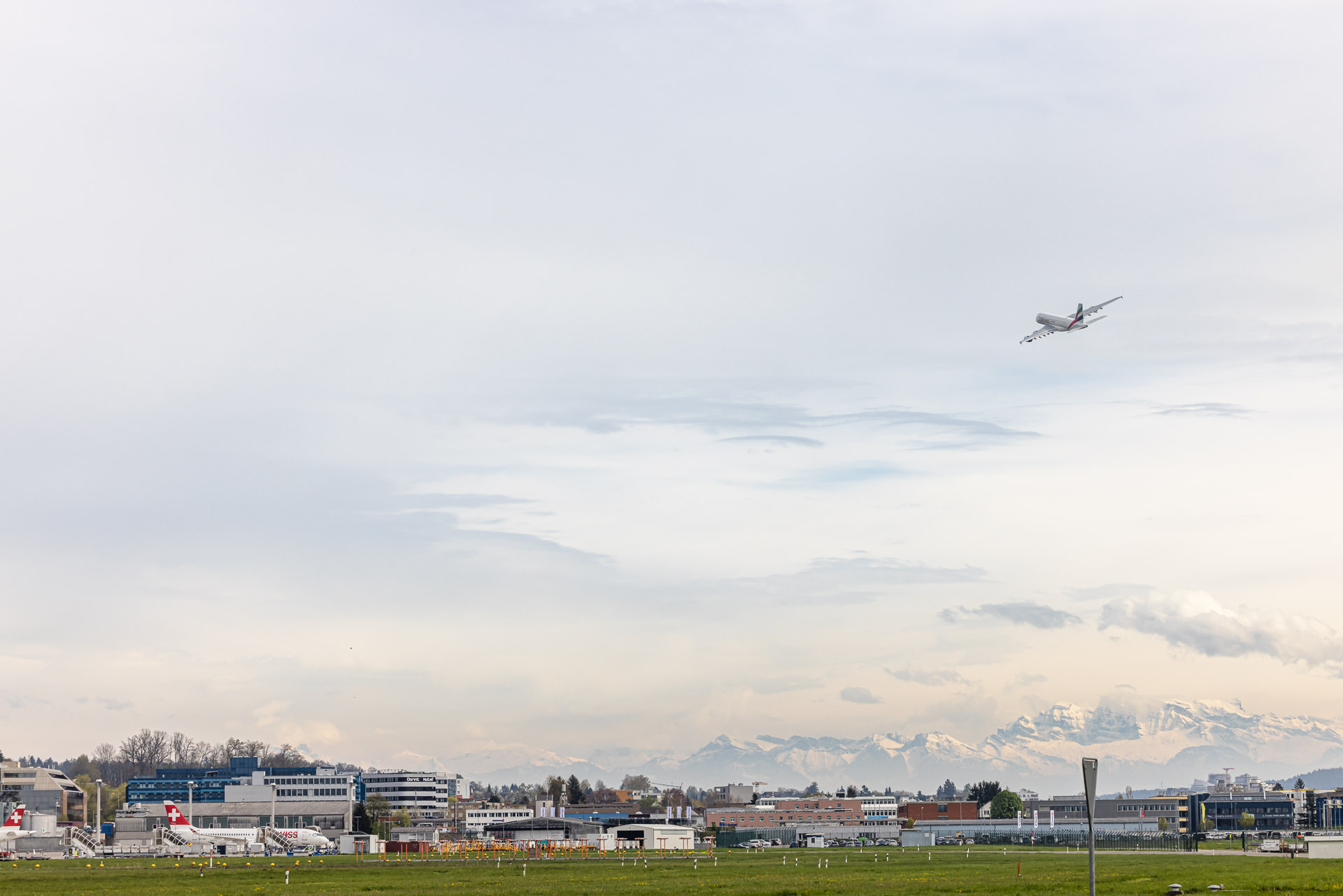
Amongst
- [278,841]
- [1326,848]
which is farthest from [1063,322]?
[278,841]

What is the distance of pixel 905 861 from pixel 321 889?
2532 inches

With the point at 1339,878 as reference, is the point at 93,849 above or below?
below

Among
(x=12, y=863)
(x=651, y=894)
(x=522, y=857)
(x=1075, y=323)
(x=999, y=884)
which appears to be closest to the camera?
(x=651, y=894)

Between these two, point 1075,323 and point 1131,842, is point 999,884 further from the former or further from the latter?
point 1131,842

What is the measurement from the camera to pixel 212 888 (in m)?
69.1

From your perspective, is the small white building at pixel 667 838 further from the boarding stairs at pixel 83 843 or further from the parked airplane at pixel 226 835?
the boarding stairs at pixel 83 843

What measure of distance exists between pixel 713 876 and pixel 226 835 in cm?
10315

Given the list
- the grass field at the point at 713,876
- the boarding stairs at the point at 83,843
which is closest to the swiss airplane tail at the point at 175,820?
the boarding stairs at the point at 83,843

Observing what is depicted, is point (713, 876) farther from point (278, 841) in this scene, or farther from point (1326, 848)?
point (278, 841)

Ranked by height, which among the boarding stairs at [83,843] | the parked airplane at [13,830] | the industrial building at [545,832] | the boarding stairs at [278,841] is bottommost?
the industrial building at [545,832]

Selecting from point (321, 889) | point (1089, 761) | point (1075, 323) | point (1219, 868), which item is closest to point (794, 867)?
point (1219, 868)

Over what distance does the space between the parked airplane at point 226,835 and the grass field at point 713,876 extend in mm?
29597

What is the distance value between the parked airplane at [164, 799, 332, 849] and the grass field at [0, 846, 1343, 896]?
97.1ft

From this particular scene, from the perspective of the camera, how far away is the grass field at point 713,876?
195 feet
